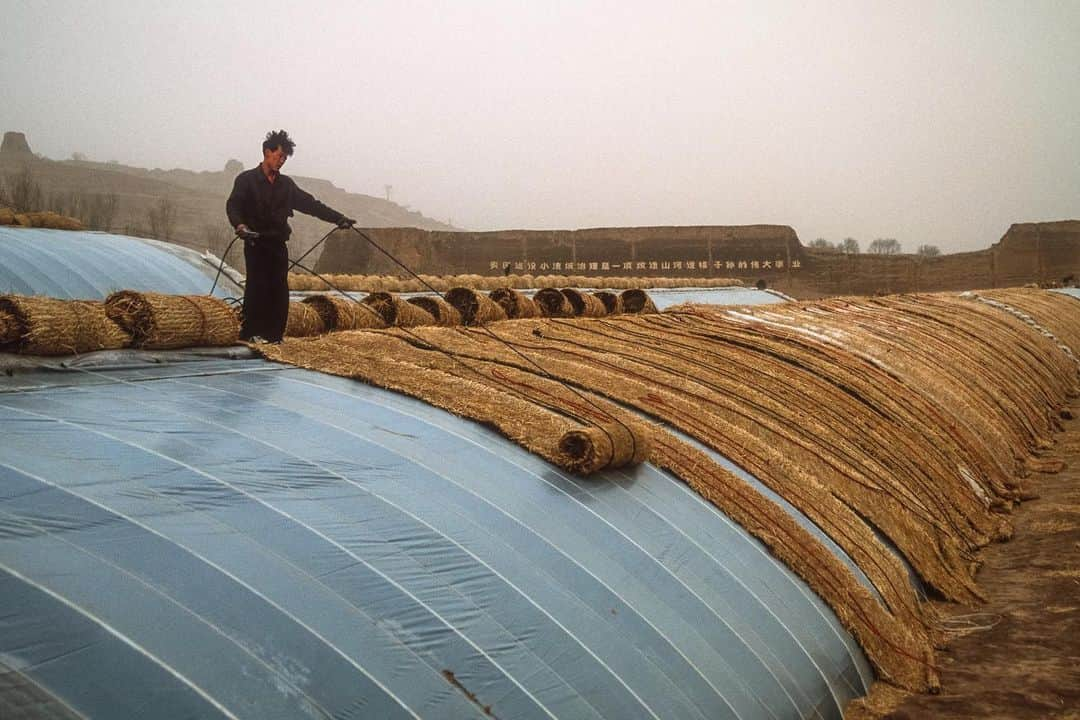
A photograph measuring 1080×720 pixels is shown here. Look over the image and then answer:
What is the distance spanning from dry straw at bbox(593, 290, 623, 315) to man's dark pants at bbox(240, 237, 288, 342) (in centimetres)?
564

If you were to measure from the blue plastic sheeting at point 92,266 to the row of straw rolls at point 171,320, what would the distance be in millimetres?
7484

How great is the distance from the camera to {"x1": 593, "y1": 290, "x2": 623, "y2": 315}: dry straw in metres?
11.9

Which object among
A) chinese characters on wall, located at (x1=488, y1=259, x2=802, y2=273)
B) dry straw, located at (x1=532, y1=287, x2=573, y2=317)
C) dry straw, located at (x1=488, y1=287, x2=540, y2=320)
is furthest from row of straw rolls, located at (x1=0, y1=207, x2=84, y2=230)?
chinese characters on wall, located at (x1=488, y1=259, x2=802, y2=273)

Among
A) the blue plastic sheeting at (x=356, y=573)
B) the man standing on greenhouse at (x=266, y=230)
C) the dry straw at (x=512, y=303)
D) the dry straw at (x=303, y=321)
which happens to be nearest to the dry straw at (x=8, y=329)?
the blue plastic sheeting at (x=356, y=573)

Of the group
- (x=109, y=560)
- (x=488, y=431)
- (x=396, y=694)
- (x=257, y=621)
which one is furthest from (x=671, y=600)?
(x=109, y=560)

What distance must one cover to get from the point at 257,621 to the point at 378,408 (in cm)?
219

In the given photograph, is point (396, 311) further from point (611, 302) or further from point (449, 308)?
point (611, 302)

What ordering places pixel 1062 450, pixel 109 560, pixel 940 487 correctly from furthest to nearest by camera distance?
pixel 1062 450 → pixel 940 487 → pixel 109 560

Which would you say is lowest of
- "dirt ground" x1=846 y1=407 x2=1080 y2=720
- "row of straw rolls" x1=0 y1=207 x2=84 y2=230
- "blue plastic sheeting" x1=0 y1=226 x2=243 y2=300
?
"dirt ground" x1=846 y1=407 x2=1080 y2=720

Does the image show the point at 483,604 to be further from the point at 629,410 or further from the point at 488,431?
the point at 629,410

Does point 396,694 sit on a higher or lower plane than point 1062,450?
higher

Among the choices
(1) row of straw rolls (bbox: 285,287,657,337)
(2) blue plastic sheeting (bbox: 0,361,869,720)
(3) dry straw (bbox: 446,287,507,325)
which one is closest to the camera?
(2) blue plastic sheeting (bbox: 0,361,869,720)

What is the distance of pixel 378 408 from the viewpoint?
5.06m

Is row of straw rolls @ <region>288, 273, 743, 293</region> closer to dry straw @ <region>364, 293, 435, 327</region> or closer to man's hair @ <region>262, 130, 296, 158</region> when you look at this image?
dry straw @ <region>364, 293, 435, 327</region>
